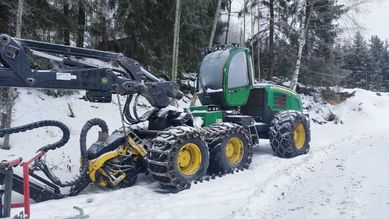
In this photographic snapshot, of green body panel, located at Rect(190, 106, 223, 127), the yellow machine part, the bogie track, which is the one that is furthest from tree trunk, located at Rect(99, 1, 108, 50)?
the yellow machine part

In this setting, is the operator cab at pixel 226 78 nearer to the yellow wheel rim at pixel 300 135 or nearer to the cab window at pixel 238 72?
the cab window at pixel 238 72

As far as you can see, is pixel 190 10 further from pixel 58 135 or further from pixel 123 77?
pixel 123 77

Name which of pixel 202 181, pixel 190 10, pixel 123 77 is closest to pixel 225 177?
pixel 202 181

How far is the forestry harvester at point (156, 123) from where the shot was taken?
4887 millimetres

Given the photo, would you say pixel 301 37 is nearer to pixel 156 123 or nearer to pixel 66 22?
pixel 66 22

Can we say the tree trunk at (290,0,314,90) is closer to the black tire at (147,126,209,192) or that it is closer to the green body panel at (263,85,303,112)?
the green body panel at (263,85,303,112)

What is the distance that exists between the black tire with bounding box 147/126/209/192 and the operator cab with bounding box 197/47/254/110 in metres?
2.22

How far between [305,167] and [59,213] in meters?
5.02

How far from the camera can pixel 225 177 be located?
6766 millimetres

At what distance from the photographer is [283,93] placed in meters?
9.77

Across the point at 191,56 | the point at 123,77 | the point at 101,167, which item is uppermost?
the point at 191,56

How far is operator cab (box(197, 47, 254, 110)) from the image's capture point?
8.14m

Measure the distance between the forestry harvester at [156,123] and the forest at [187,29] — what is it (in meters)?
4.48

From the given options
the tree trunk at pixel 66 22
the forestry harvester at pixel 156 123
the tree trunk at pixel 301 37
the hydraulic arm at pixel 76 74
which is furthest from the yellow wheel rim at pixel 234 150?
the tree trunk at pixel 301 37
